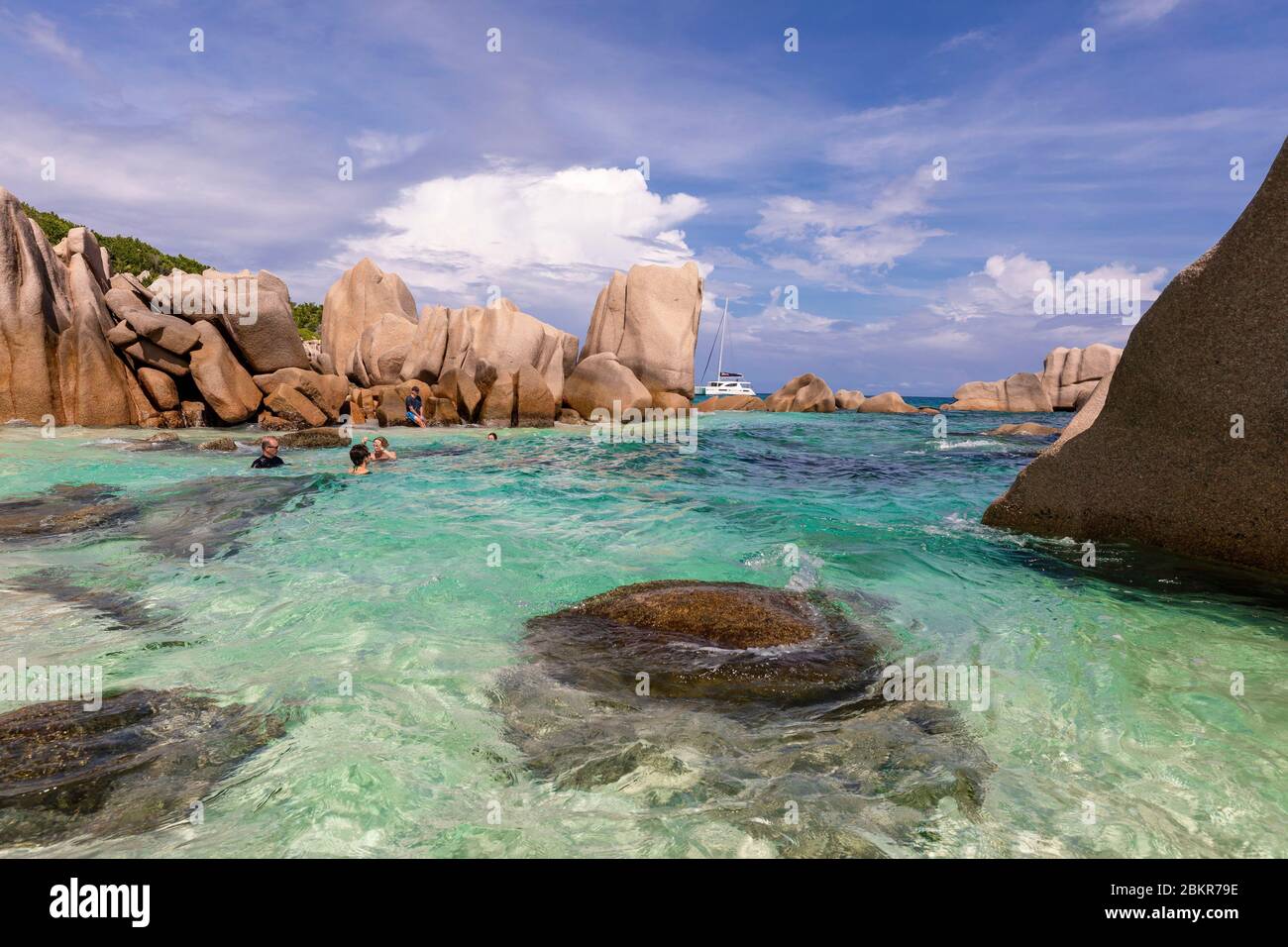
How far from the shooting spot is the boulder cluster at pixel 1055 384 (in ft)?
165

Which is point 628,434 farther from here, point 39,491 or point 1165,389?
point 1165,389

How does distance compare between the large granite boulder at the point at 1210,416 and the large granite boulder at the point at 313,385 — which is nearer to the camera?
the large granite boulder at the point at 1210,416

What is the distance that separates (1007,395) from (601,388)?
3540cm

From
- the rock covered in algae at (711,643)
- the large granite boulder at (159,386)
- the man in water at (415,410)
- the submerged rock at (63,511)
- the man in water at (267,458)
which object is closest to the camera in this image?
the rock covered in algae at (711,643)

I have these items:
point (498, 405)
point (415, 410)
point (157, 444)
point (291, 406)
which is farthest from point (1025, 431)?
point (157, 444)

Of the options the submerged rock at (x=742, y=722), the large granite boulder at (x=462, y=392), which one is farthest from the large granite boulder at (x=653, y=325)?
the submerged rock at (x=742, y=722)

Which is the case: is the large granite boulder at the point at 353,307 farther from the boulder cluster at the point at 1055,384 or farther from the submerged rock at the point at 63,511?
the boulder cluster at the point at 1055,384

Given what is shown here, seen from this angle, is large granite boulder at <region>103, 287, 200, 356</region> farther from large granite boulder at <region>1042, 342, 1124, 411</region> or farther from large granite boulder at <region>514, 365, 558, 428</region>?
large granite boulder at <region>1042, 342, 1124, 411</region>

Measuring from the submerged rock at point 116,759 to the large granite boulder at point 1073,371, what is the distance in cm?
5656

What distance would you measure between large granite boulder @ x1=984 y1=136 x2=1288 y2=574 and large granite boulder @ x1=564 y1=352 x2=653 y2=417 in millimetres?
26938

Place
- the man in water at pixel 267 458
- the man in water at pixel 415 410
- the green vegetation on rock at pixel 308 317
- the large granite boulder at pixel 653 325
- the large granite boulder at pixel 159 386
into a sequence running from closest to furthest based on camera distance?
the man in water at pixel 267 458
the large granite boulder at pixel 159 386
the man in water at pixel 415 410
the large granite boulder at pixel 653 325
the green vegetation on rock at pixel 308 317

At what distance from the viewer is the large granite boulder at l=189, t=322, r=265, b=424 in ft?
78.4

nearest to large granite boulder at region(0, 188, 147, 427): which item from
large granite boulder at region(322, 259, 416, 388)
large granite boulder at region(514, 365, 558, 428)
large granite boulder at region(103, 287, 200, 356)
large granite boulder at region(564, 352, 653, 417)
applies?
large granite boulder at region(103, 287, 200, 356)
